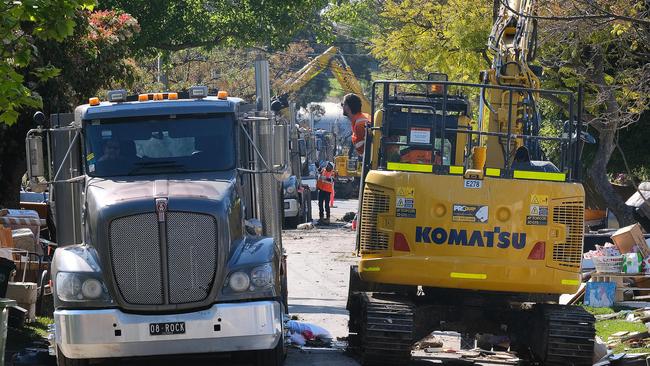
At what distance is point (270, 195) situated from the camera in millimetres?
13156

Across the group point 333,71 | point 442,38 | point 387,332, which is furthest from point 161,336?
point 333,71

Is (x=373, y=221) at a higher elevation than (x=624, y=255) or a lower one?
higher

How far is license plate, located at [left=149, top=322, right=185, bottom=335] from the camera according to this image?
420 inches

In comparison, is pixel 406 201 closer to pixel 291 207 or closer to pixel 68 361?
pixel 68 361

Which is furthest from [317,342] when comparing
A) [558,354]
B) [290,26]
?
[290,26]

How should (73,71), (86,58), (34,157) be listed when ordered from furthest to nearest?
1. (86,58)
2. (73,71)
3. (34,157)

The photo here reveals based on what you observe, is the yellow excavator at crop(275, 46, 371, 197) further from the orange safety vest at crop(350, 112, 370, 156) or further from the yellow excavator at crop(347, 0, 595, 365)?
the yellow excavator at crop(347, 0, 595, 365)

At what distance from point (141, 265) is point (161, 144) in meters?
1.73

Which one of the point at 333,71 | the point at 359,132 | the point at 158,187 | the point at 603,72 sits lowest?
the point at 333,71

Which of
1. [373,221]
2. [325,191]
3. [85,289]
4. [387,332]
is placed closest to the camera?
[85,289]

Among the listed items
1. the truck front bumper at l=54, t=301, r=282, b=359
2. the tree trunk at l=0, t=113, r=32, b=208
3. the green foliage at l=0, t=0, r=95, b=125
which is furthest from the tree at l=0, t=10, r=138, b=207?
the truck front bumper at l=54, t=301, r=282, b=359

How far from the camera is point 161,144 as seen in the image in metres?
12.2

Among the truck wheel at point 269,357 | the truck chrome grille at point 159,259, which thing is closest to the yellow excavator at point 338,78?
the truck wheel at point 269,357

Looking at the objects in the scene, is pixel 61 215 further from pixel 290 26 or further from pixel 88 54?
pixel 290 26
